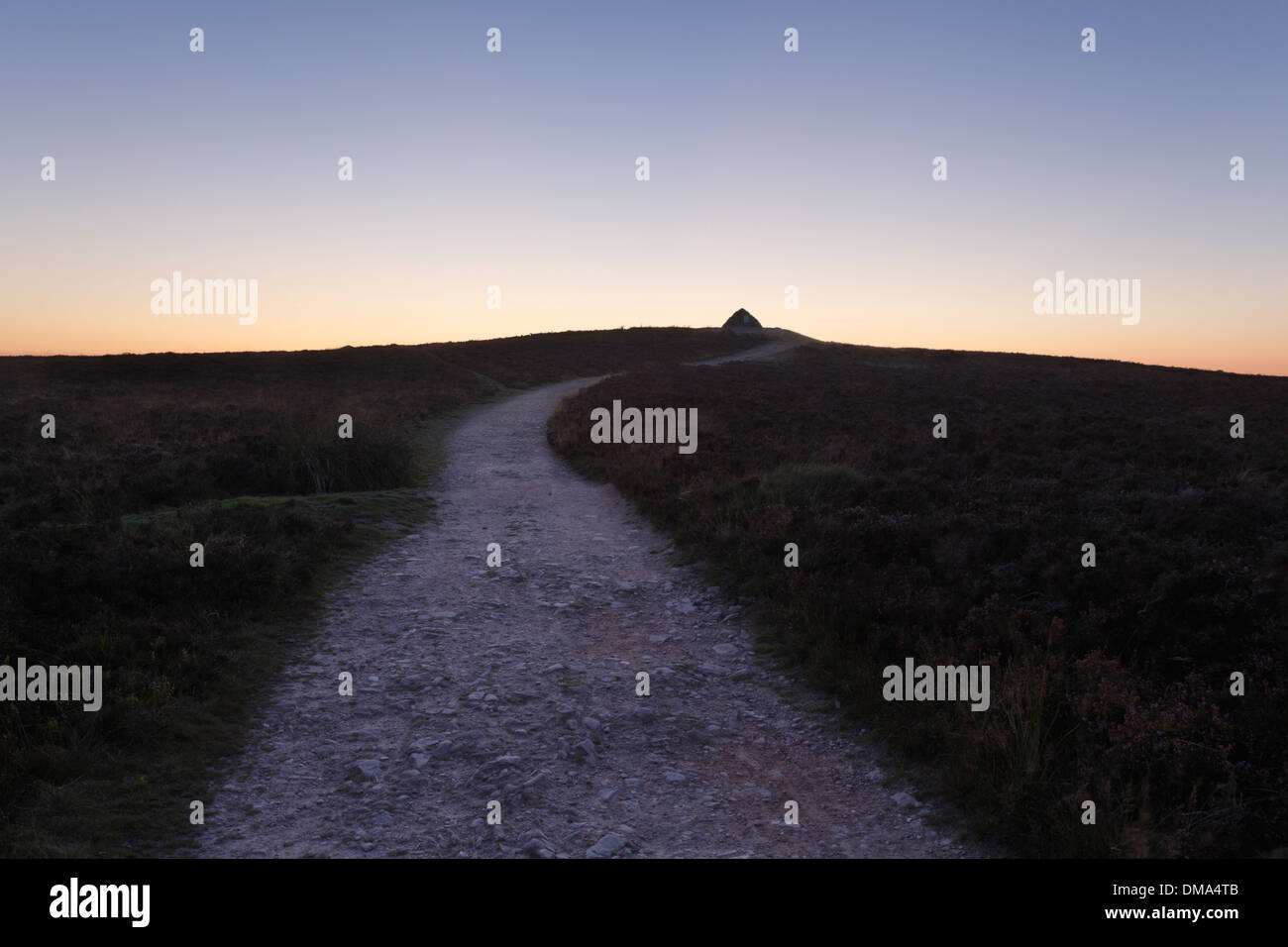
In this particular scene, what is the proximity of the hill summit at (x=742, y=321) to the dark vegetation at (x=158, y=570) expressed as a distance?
7051 cm

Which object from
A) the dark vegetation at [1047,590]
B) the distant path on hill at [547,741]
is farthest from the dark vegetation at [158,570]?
the dark vegetation at [1047,590]

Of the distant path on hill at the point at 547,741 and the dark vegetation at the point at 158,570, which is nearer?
the distant path on hill at the point at 547,741

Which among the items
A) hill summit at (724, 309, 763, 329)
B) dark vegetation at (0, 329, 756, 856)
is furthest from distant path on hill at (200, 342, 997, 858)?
hill summit at (724, 309, 763, 329)

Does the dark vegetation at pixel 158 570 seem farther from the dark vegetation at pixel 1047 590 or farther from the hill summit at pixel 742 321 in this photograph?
the hill summit at pixel 742 321

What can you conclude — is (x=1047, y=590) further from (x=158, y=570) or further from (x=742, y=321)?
(x=742, y=321)

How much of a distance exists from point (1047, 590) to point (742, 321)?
8887cm

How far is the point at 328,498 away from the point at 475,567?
15.4ft

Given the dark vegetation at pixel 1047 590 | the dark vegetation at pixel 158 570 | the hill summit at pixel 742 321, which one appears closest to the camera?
the dark vegetation at pixel 1047 590

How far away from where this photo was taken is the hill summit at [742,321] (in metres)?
93.1

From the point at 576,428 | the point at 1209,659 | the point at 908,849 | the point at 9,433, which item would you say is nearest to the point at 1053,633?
the point at 1209,659

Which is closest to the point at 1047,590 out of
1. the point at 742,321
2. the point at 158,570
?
the point at 158,570

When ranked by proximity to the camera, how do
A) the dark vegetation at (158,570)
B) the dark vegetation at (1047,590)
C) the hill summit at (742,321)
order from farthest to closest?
the hill summit at (742,321), the dark vegetation at (158,570), the dark vegetation at (1047,590)

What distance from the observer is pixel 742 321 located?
9444 cm
